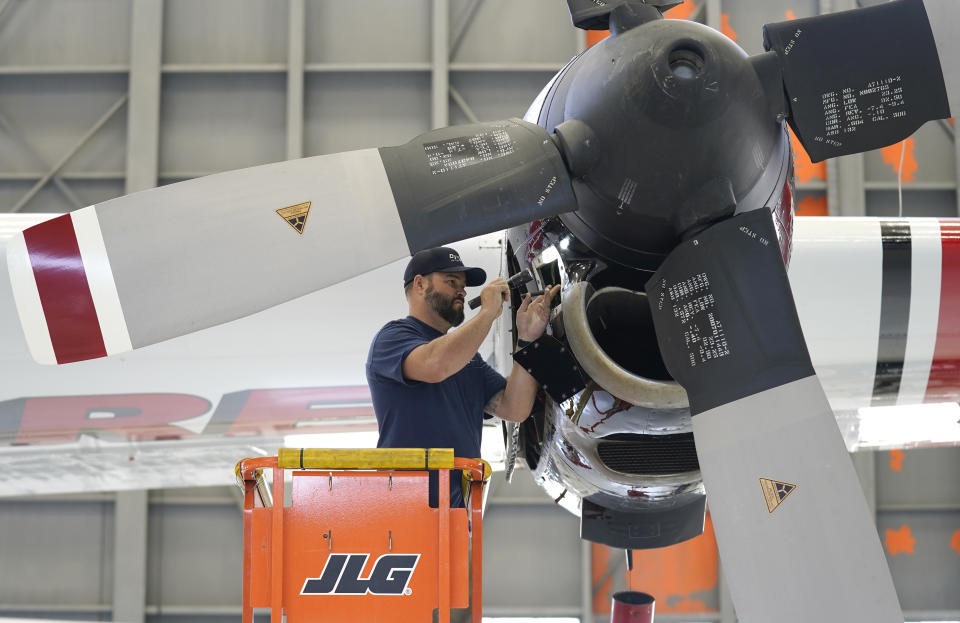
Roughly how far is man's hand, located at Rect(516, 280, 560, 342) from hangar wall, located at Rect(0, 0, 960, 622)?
8.93 m

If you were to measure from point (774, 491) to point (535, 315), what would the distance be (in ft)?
3.48

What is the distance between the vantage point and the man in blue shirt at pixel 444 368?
3154 mm

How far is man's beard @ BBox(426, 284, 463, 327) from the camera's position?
11.9ft

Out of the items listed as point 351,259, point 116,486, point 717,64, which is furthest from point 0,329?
point 717,64

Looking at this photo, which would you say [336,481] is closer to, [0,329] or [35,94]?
[0,329]

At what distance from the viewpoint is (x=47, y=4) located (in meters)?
12.5

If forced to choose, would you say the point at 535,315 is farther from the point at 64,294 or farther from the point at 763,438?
the point at 64,294

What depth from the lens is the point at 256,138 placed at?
12352 mm

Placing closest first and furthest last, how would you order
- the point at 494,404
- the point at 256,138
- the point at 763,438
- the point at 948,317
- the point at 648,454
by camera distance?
the point at 763,438
the point at 648,454
the point at 494,404
the point at 948,317
the point at 256,138

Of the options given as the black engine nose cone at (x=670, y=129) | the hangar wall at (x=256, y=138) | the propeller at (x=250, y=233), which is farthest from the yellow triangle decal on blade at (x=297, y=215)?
the hangar wall at (x=256, y=138)

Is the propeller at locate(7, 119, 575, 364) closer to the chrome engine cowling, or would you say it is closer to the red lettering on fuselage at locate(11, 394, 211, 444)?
the chrome engine cowling

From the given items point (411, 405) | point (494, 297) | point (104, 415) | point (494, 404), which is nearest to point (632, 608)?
point (494, 404)

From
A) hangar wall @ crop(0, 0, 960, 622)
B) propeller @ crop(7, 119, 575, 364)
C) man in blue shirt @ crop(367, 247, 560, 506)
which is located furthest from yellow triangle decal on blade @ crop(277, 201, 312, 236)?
hangar wall @ crop(0, 0, 960, 622)

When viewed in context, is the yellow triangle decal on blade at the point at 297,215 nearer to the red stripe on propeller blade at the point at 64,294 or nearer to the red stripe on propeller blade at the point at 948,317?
the red stripe on propeller blade at the point at 64,294
